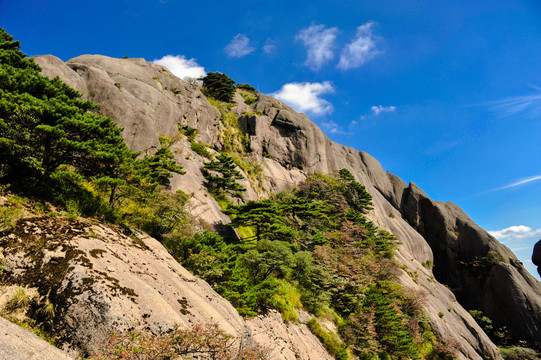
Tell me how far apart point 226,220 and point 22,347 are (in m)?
18.8

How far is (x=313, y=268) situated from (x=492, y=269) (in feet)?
141

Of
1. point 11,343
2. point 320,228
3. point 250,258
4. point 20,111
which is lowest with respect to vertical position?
point 11,343

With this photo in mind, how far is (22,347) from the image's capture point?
12.7ft

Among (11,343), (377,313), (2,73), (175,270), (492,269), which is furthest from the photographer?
(492,269)

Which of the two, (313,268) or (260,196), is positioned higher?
(260,196)

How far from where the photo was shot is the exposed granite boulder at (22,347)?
3.62m

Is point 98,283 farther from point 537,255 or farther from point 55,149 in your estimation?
point 537,255

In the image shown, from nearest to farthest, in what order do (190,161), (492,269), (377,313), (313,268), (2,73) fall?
(2,73) → (313,268) → (377,313) → (190,161) → (492,269)

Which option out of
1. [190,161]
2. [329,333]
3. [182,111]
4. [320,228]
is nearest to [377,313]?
[329,333]

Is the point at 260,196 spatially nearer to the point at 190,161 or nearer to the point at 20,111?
the point at 190,161

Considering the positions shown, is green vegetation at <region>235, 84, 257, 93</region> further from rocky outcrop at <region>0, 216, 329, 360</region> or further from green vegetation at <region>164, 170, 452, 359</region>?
rocky outcrop at <region>0, 216, 329, 360</region>

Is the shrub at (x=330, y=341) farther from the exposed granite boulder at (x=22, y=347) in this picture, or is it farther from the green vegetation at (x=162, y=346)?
the exposed granite boulder at (x=22, y=347)

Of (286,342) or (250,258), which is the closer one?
(286,342)

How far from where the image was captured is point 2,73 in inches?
382
